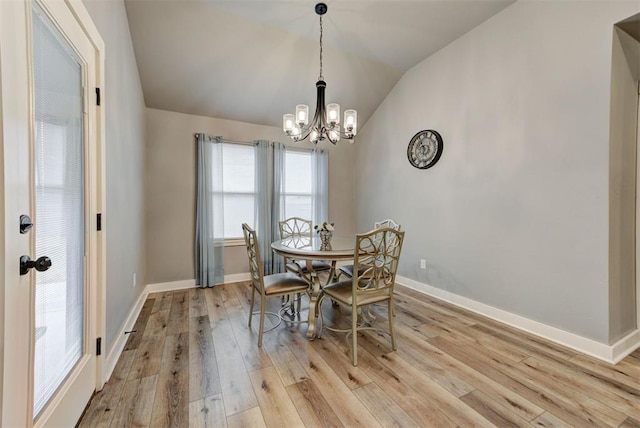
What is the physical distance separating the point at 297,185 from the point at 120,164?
2563 millimetres

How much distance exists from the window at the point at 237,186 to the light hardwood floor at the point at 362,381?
1675 millimetres

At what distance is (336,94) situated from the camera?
386 centimetres

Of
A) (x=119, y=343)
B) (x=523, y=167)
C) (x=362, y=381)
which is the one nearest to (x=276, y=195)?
(x=119, y=343)

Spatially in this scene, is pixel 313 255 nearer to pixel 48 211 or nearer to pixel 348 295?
pixel 348 295

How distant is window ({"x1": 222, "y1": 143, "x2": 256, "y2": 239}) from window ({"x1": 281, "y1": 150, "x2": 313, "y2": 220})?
1.73 feet

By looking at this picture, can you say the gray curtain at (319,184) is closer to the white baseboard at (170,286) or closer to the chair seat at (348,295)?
the white baseboard at (170,286)

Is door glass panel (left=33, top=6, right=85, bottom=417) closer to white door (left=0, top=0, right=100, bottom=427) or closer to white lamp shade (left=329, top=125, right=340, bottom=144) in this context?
white door (left=0, top=0, right=100, bottom=427)

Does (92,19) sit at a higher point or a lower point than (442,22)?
lower

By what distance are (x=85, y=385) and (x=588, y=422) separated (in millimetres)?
2774

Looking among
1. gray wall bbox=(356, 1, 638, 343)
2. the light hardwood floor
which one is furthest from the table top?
gray wall bbox=(356, 1, 638, 343)

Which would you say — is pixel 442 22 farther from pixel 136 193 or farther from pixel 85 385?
pixel 85 385

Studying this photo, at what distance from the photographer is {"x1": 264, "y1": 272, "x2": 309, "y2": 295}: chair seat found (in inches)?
89.0

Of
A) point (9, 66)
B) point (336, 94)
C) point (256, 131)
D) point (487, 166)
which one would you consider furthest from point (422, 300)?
point (9, 66)

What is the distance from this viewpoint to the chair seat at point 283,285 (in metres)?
2.26
